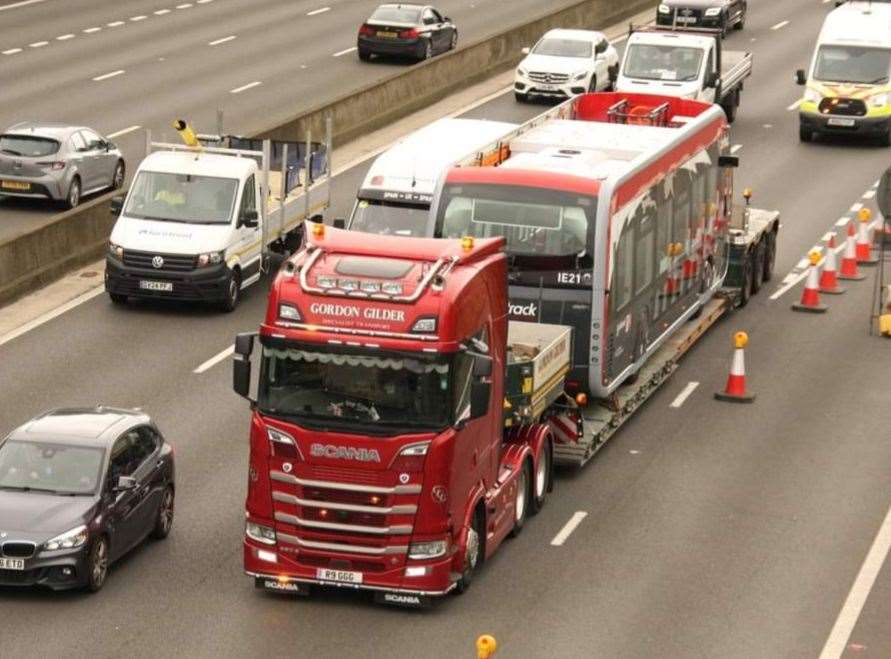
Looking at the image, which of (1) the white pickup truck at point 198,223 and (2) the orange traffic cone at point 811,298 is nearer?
(1) the white pickup truck at point 198,223

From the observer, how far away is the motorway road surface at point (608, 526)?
71.6 feet

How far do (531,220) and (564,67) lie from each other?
27221mm

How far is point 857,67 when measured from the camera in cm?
5053

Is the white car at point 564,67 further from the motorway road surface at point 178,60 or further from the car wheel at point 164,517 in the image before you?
the car wheel at point 164,517

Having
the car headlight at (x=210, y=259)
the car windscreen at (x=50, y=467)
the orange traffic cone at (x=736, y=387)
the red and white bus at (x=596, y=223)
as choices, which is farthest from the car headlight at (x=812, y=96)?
the car windscreen at (x=50, y=467)

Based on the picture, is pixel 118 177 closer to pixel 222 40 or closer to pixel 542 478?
pixel 222 40

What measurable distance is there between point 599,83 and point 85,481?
1320 inches

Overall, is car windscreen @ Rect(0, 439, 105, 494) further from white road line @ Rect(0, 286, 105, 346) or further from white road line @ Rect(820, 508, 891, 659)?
white road line @ Rect(0, 286, 105, 346)

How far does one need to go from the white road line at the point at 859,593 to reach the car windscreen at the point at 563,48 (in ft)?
96.1

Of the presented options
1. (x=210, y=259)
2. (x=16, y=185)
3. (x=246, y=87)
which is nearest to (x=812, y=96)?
(x=246, y=87)

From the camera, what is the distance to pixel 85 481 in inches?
907

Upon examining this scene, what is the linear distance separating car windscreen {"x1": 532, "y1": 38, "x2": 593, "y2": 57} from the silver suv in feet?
48.4

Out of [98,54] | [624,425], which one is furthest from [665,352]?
[98,54]

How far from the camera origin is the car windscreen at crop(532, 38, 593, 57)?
54531 millimetres
